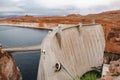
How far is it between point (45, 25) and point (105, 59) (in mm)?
77398

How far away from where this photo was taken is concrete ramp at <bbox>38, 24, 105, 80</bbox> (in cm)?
2614

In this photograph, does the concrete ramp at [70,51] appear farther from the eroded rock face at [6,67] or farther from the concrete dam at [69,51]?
the eroded rock face at [6,67]

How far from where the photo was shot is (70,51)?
1369 inches

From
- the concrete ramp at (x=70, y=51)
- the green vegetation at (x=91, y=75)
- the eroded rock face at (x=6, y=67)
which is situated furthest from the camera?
the green vegetation at (x=91, y=75)

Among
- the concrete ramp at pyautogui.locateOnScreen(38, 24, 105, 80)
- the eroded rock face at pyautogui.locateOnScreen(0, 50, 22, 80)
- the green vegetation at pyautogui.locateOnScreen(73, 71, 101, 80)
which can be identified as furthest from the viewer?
the green vegetation at pyautogui.locateOnScreen(73, 71, 101, 80)

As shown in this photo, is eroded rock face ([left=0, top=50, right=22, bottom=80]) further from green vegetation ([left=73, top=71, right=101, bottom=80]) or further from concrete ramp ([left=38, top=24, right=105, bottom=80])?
green vegetation ([left=73, top=71, right=101, bottom=80])

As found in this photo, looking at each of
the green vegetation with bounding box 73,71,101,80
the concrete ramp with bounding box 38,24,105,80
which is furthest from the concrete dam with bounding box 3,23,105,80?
the green vegetation with bounding box 73,71,101,80

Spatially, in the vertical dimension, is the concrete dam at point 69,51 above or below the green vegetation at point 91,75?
above

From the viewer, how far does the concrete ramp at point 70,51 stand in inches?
1029

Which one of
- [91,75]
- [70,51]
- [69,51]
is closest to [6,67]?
[69,51]

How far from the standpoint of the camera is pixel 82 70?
1519 inches

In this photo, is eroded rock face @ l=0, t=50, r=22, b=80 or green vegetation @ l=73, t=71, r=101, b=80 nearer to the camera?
eroded rock face @ l=0, t=50, r=22, b=80

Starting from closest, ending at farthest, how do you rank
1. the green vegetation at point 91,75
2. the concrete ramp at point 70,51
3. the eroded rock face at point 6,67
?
the concrete ramp at point 70,51 → the eroded rock face at point 6,67 → the green vegetation at point 91,75

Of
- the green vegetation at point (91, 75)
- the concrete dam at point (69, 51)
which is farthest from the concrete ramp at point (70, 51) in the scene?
the green vegetation at point (91, 75)
